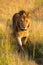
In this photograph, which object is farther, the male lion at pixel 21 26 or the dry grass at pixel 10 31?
the male lion at pixel 21 26

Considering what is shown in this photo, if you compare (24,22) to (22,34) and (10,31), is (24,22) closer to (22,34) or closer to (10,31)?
(22,34)

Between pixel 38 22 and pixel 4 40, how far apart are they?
96 cm

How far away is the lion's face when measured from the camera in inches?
207

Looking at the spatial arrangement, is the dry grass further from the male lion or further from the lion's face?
the lion's face

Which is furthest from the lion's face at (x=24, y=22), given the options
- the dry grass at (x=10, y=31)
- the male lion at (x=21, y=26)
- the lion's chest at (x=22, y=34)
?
the dry grass at (x=10, y=31)

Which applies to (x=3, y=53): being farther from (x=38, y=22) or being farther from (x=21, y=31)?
(x=38, y=22)

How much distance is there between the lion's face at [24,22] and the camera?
17.2ft

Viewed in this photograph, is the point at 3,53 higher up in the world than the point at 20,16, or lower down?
lower down

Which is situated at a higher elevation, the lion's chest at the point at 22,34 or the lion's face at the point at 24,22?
the lion's face at the point at 24,22

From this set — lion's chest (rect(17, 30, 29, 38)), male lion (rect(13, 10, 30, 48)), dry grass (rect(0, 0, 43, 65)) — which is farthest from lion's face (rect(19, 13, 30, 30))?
dry grass (rect(0, 0, 43, 65))

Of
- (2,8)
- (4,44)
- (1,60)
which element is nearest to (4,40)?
(4,44)

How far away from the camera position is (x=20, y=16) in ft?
17.8

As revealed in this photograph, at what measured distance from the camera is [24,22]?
5.30 meters

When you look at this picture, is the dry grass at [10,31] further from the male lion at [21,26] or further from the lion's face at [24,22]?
the lion's face at [24,22]
